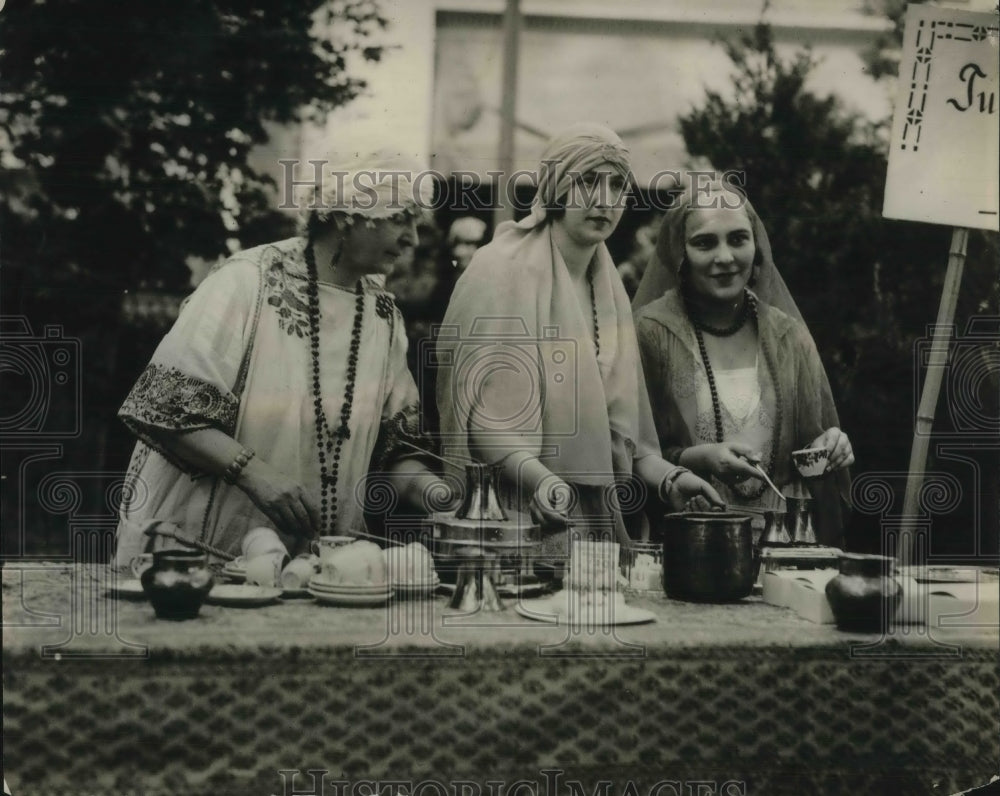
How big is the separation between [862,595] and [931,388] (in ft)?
3.84

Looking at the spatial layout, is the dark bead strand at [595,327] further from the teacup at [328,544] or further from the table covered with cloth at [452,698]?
the teacup at [328,544]

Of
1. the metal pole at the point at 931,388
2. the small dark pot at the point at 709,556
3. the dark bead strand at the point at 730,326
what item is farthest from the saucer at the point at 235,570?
the metal pole at the point at 931,388

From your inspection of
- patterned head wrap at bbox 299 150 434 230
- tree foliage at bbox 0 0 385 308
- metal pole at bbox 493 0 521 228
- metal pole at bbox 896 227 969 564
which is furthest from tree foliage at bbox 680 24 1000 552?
tree foliage at bbox 0 0 385 308

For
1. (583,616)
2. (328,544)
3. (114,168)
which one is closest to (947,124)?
(583,616)

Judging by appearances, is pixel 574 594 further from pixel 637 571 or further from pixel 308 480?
pixel 308 480

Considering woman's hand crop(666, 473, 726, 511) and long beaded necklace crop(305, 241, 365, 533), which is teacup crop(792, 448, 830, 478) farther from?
long beaded necklace crop(305, 241, 365, 533)

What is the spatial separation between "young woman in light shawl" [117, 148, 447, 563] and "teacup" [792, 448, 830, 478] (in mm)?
1223

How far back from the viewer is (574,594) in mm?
3119

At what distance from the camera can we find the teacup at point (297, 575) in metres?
3.21

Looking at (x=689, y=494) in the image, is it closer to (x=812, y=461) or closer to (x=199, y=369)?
(x=812, y=461)

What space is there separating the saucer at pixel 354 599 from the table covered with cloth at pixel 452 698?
0.02 metres

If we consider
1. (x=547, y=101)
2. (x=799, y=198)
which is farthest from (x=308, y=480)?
(x=799, y=198)

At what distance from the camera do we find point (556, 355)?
3.67 meters

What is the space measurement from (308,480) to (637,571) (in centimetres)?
105
